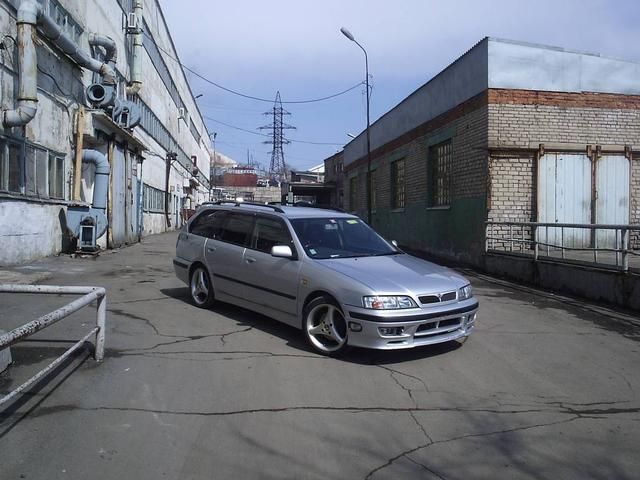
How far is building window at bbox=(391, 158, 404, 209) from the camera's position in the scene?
2342cm

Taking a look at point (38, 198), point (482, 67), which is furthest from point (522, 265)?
point (38, 198)

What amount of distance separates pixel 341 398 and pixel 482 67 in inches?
481

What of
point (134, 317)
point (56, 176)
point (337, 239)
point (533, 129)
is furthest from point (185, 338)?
point (533, 129)

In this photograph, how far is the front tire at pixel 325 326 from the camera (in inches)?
235

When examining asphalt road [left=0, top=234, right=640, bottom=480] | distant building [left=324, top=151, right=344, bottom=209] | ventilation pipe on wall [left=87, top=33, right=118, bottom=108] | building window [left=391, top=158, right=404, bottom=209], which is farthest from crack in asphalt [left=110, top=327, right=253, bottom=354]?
distant building [left=324, top=151, right=344, bottom=209]

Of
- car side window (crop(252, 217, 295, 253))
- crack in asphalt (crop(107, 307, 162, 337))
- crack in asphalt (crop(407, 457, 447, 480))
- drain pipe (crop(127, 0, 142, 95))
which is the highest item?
drain pipe (crop(127, 0, 142, 95))

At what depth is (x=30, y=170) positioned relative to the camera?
1270 centimetres

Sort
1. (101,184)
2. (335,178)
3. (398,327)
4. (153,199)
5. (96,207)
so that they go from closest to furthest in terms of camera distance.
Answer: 1. (398,327)
2. (96,207)
3. (101,184)
4. (153,199)
5. (335,178)

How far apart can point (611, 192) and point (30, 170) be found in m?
14.5

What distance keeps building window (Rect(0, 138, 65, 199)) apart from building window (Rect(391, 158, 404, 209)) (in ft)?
43.5

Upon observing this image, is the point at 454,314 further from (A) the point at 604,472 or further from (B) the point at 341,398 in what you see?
(A) the point at 604,472

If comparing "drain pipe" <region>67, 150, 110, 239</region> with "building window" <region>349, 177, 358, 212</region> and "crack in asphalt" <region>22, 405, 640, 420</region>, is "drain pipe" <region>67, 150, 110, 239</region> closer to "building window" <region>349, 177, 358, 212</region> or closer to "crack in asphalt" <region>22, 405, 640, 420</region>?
"crack in asphalt" <region>22, 405, 640, 420</region>

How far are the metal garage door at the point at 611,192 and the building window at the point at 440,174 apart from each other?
4.18 meters

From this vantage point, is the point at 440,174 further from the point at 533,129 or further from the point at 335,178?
the point at 335,178
